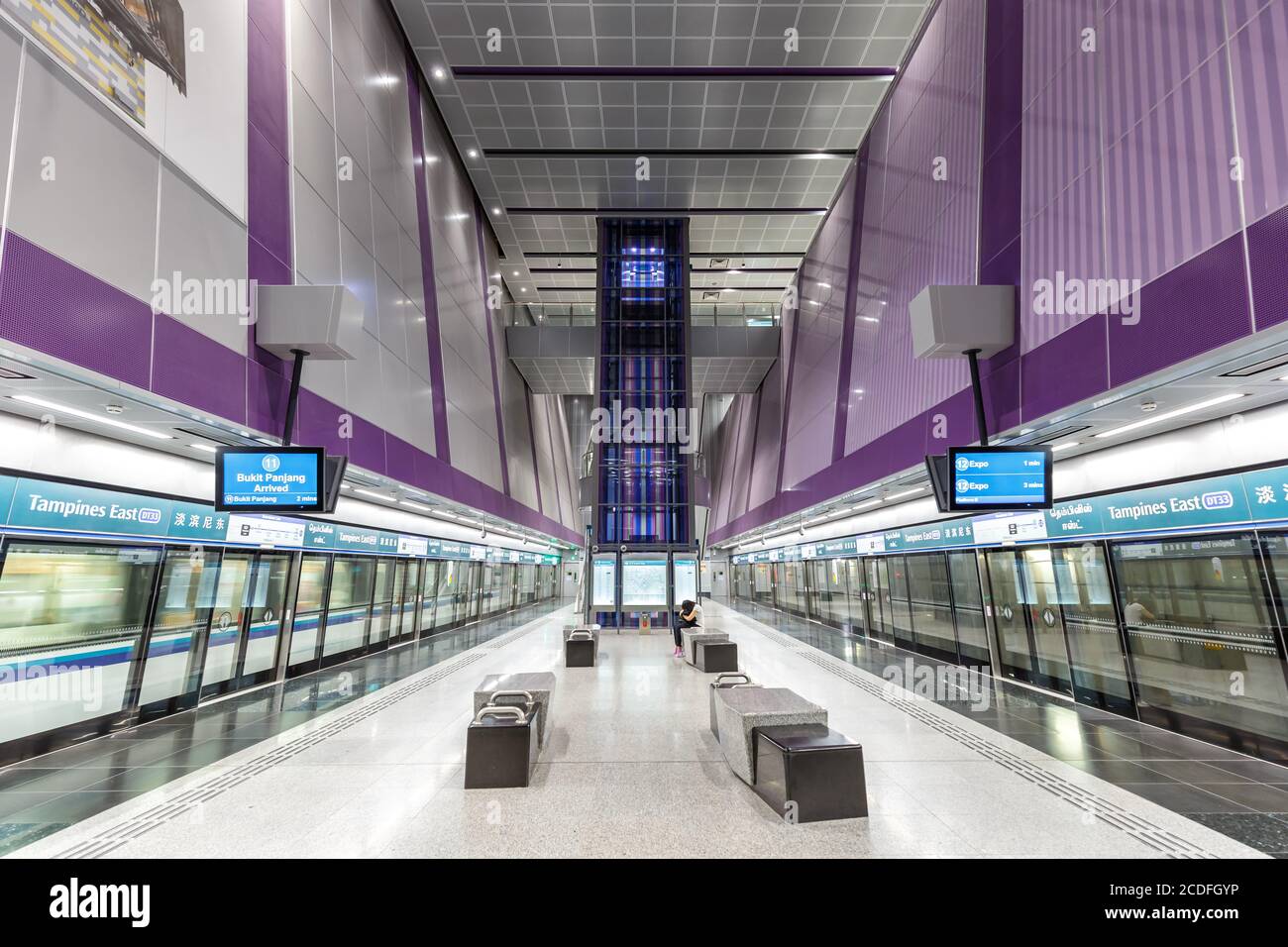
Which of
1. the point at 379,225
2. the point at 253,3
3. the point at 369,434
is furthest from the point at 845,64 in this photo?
the point at 369,434

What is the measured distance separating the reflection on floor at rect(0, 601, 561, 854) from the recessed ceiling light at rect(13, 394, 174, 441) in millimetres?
3246

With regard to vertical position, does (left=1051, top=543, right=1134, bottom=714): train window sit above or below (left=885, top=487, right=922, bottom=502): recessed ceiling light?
below

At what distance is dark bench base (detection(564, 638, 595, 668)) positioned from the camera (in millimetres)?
11750

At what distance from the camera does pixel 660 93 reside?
13.6 m

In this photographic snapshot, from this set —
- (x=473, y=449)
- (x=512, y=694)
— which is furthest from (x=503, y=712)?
(x=473, y=449)

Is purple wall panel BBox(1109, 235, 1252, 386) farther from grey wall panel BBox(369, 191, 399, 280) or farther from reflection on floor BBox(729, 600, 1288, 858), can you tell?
grey wall panel BBox(369, 191, 399, 280)

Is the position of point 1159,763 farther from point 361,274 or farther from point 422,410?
point 422,410

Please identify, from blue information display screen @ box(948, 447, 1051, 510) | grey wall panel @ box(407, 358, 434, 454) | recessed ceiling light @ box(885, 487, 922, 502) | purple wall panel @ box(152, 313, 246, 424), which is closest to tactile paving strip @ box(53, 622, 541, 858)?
purple wall panel @ box(152, 313, 246, 424)

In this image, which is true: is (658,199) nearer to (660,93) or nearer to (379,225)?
(660,93)

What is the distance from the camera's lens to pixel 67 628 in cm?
615

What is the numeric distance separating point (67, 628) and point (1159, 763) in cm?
1115

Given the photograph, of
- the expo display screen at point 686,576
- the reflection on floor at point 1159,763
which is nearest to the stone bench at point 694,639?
the reflection on floor at point 1159,763

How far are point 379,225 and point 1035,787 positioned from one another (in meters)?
11.7

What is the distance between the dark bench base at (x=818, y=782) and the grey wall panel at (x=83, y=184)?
6354 millimetres
